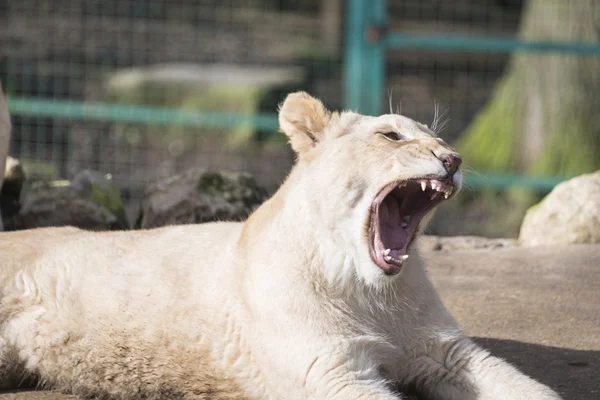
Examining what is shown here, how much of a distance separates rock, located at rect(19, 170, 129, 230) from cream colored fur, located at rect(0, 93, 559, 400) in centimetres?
247

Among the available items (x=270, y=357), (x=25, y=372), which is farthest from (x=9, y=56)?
(x=270, y=357)

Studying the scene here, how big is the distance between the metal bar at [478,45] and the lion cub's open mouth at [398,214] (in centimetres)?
467

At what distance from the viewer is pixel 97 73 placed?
36.0 feet

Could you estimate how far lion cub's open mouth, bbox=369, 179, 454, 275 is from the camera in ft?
11.9

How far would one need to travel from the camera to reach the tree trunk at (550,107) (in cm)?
981

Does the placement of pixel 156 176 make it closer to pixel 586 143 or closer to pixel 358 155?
pixel 586 143

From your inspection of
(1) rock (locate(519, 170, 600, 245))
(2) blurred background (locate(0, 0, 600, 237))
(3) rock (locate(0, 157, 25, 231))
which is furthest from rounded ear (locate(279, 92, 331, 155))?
(2) blurred background (locate(0, 0, 600, 237))

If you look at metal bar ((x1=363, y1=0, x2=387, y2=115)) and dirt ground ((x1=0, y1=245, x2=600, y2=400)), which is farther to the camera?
Result: metal bar ((x1=363, y1=0, x2=387, y2=115))

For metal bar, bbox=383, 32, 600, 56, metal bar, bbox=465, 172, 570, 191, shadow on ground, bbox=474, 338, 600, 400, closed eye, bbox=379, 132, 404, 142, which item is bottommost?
metal bar, bbox=465, 172, 570, 191

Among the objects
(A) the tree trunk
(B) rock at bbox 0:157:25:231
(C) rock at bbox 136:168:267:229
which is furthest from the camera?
(A) the tree trunk

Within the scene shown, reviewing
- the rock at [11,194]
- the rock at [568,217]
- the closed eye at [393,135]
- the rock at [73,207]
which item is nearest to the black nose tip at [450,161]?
the closed eye at [393,135]

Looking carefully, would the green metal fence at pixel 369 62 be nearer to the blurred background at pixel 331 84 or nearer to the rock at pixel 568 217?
the blurred background at pixel 331 84

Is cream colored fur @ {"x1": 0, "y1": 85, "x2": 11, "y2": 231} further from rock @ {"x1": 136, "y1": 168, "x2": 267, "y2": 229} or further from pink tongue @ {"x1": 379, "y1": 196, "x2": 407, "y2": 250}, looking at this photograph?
pink tongue @ {"x1": 379, "y1": 196, "x2": 407, "y2": 250}

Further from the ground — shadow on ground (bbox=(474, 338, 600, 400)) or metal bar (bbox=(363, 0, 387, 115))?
metal bar (bbox=(363, 0, 387, 115))
